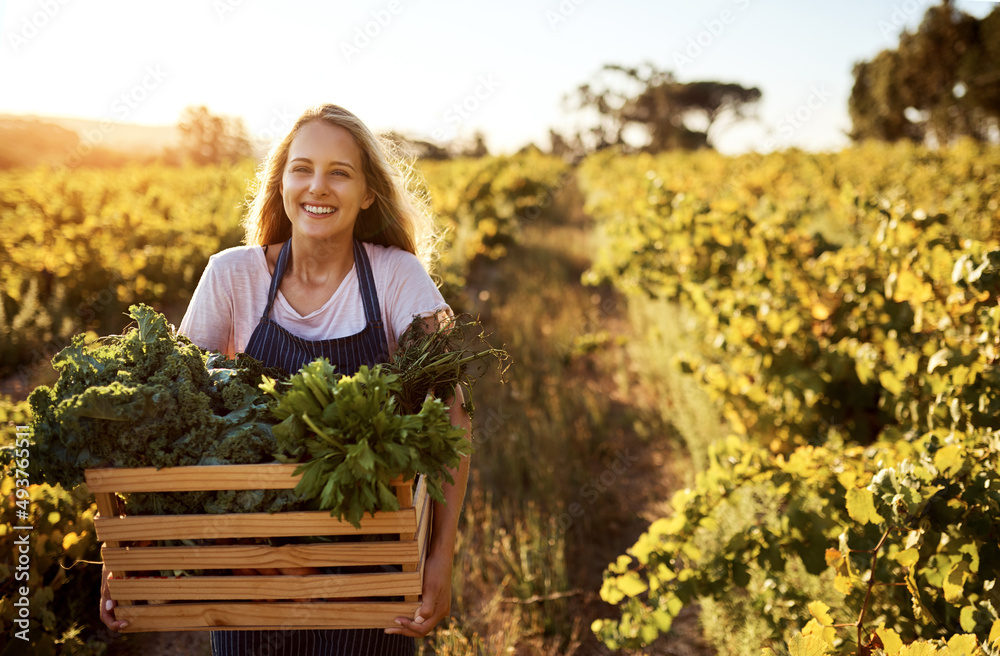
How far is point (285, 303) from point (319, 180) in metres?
0.39

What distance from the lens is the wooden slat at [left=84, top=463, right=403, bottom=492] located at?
1.06 meters

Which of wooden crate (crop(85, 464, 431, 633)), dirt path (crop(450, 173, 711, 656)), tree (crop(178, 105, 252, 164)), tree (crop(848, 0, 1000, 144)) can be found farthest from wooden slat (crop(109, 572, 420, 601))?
tree (crop(848, 0, 1000, 144))

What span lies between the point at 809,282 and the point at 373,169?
2.50 metres

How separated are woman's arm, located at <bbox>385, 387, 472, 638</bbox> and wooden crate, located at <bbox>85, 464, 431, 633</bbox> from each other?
0.06 metres

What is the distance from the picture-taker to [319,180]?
164 cm

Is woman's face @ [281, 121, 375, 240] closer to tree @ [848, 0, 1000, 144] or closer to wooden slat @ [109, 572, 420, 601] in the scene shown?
wooden slat @ [109, 572, 420, 601]

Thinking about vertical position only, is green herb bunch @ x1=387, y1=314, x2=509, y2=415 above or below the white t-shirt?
below

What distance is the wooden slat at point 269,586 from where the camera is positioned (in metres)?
1.15

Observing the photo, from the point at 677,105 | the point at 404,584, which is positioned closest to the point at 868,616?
the point at 404,584

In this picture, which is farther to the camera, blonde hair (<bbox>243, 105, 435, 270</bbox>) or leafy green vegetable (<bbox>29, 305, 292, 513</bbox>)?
blonde hair (<bbox>243, 105, 435, 270</bbox>)

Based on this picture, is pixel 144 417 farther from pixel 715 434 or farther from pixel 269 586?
pixel 715 434

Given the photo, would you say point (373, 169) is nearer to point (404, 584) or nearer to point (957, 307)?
point (404, 584)

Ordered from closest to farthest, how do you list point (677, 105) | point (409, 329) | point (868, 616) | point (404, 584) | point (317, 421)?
point (317, 421) < point (404, 584) < point (409, 329) < point (868, 616) < point (677, 105)

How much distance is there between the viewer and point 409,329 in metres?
1.54
